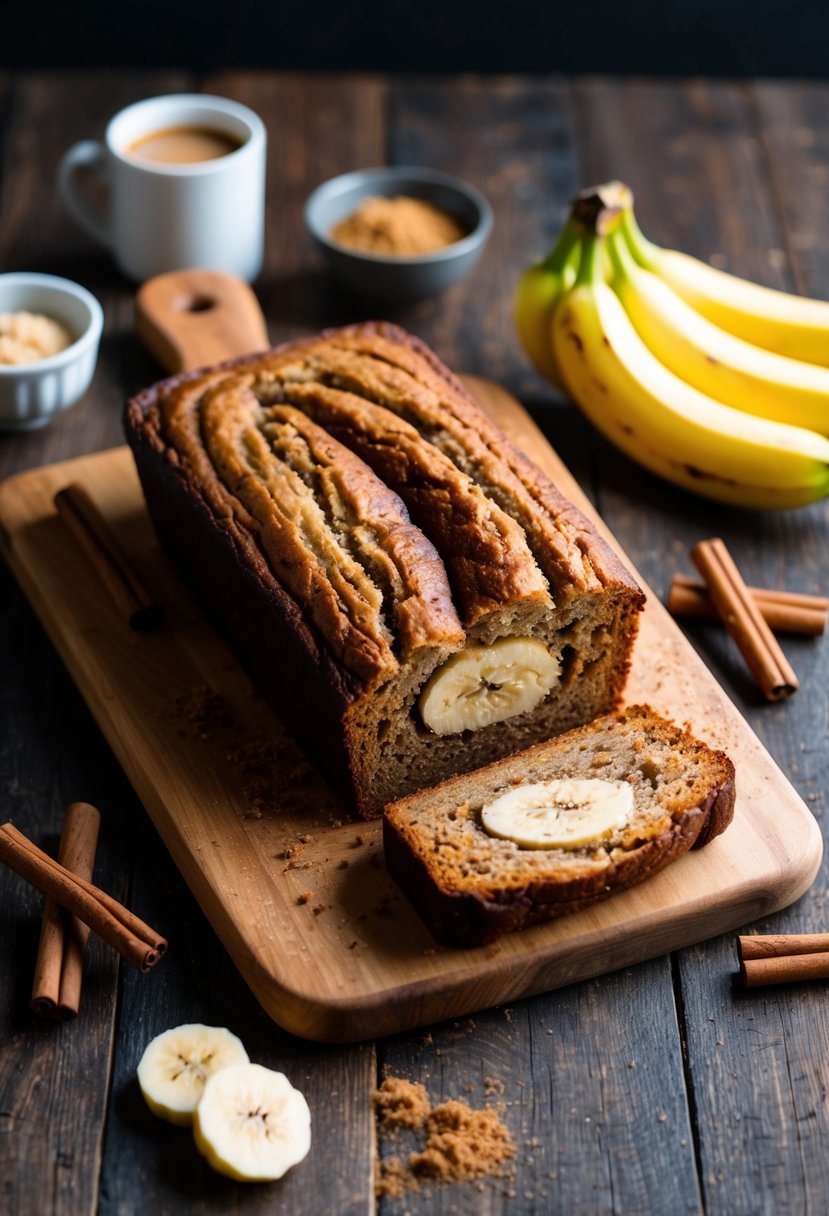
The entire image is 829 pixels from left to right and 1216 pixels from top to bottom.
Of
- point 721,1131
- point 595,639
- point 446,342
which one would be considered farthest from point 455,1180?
point 446,342

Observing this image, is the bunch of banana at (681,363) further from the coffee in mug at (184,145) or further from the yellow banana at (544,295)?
the coffee in mug at (184,145)

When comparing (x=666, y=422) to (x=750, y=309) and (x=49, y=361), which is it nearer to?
(x=750, y=309)

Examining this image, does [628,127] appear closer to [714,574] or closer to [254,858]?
[714,574]

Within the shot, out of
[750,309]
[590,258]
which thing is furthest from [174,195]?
[750,309]

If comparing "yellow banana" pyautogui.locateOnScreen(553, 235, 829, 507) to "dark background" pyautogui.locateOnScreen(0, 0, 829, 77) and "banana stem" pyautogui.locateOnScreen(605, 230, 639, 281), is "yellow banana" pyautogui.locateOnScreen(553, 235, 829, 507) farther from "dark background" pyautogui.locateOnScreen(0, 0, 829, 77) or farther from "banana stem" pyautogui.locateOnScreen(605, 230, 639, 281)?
"dark background" pyautogui.locateOnScreen(0, 0, 829, 77)

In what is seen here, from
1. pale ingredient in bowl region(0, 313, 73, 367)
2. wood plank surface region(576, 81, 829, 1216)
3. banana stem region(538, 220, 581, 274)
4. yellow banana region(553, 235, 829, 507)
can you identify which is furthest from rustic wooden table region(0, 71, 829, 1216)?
banana stem region(538, 220, 581, 274)

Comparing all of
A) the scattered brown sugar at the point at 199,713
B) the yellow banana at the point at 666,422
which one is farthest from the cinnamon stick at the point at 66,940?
the yellow banana at the point at 666,422
